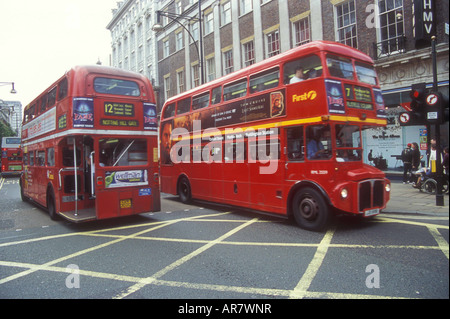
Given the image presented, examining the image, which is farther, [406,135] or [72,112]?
[406,135]

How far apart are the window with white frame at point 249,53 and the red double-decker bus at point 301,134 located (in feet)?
38.7

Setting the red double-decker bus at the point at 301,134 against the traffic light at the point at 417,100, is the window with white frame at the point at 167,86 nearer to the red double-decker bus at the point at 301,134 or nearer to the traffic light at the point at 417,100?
the red double-decker bus at the point at 301,134

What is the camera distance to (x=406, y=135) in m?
13.6

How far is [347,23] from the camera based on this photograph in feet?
50.3

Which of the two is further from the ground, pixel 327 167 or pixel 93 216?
pixel 327 167

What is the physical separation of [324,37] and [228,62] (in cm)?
841

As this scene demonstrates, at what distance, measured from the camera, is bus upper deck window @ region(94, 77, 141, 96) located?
7.46 meters

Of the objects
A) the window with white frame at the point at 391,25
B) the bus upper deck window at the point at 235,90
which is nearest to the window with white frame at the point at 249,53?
the window with white frame at the point at 391,25

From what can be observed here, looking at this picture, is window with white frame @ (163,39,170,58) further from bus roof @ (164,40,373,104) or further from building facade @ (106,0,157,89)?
bus roof @ (164,40,373,104)

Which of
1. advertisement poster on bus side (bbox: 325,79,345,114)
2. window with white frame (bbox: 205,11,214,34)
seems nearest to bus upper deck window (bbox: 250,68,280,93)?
advertisement poster on bus side (bbox: 325,79,345,114)

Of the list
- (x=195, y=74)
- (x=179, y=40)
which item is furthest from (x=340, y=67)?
(x=179, y=40)
